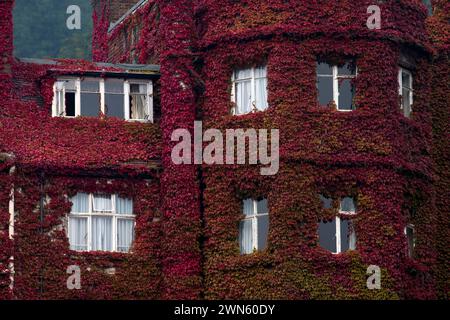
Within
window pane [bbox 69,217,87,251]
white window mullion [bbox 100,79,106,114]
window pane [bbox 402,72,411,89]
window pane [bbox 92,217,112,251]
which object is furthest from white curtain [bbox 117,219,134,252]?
window pane [bbox 402,72,411,89]

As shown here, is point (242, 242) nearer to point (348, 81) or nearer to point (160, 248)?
point (160, 248)

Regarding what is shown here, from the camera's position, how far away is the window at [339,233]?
173 ft

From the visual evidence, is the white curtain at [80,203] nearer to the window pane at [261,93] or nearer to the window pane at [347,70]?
the window pane at [261,93]

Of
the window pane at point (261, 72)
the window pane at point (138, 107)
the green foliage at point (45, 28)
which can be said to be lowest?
the window pane at point (138, 107)

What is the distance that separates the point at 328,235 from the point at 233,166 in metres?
3.99

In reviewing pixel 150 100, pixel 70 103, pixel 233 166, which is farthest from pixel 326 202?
pixel 70 103

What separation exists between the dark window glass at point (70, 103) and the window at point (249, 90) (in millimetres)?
5804

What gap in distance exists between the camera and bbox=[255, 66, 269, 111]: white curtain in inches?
2133

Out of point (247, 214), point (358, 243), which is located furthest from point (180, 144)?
point (358, 243)

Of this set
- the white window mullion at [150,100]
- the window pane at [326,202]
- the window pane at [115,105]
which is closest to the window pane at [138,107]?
the white window mullion at [150,100]

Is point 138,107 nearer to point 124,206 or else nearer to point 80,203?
point 124,206

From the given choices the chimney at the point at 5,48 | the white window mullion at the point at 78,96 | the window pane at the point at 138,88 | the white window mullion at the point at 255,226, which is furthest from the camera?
the window pane at the point at 138,88

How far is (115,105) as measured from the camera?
5647 centimetres

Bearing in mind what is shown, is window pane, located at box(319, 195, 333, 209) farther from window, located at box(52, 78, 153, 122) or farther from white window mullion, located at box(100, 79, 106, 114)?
white window mullion, located at box(100, 79, 106, 114)
